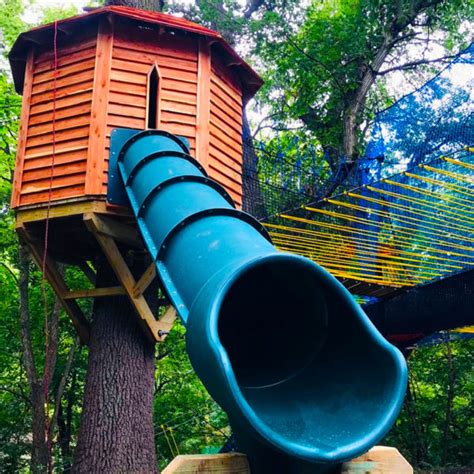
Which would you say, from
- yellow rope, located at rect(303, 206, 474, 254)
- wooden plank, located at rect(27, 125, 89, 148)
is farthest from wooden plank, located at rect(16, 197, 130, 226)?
yellow rope, located at rect(303, 206, 474, 254)

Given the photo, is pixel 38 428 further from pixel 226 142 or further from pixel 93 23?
pixel 93 23

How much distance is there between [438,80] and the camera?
5.23m

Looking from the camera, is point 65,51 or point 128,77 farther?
point 65,51

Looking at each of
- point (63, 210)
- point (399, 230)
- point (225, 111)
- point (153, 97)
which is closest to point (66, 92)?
point (153, 97)

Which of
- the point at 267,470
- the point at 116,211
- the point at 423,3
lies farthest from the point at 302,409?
the point at 423,3

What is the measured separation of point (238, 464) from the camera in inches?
56.4

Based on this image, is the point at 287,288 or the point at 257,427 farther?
the point at 287,288

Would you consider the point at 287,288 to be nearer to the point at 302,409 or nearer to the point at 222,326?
the point at 222,326

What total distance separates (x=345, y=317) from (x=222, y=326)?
465 millimetres

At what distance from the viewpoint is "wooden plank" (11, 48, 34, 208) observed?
4945 mm

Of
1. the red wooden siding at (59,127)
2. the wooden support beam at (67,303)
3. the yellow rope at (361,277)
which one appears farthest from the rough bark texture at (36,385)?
the yellow rope at (361,277)

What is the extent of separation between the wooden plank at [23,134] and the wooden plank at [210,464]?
13.2 feet

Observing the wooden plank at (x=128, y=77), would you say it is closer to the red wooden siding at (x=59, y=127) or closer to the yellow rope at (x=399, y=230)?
the red wooden siding at (x=59, y=127)

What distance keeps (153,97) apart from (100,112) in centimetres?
64
